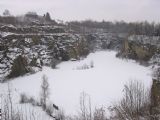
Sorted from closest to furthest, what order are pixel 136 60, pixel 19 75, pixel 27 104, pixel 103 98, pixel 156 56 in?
1. pixel 27 104
2. pixel 103 98
3. pixel 19 75
4. pixel 156 56
5. pixel 136 60

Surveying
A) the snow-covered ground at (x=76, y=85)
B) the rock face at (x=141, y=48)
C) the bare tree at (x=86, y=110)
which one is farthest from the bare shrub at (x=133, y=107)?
the rock face at (x=141, y=48)

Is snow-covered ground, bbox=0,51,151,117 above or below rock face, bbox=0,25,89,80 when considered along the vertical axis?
below

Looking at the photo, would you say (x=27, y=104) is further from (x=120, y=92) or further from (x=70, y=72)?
(x=70, y=72)

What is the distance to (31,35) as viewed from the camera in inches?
2899

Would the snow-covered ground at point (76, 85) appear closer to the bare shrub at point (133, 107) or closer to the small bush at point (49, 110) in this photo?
the small bush at point (49, 110)

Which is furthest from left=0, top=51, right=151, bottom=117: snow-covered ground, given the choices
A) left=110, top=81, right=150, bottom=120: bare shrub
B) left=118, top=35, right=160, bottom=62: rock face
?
left=118, top=35, right=160, bottom=62: rock face

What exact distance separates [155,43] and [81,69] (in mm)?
28161

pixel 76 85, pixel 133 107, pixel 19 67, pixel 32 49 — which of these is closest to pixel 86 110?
pixel 133 107

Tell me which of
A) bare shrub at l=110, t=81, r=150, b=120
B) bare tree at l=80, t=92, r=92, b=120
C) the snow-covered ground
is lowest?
the snow-covered ground

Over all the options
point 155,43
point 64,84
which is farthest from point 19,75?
point 155,43

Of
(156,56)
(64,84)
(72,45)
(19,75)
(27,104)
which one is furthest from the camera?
(72,45)

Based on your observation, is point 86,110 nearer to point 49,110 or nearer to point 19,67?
point 49,110

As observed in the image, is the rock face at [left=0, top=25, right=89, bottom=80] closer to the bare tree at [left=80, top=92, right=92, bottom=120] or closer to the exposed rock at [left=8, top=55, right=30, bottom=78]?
the exposed rock at [left=8, top=55, right=30, bottom=78]

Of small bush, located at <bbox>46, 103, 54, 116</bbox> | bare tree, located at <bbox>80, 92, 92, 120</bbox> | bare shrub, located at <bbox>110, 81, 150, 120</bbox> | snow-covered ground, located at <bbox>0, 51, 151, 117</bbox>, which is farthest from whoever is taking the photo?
snow-covered ground, located at <bbox>0, 51, 151, 117</bbox>
